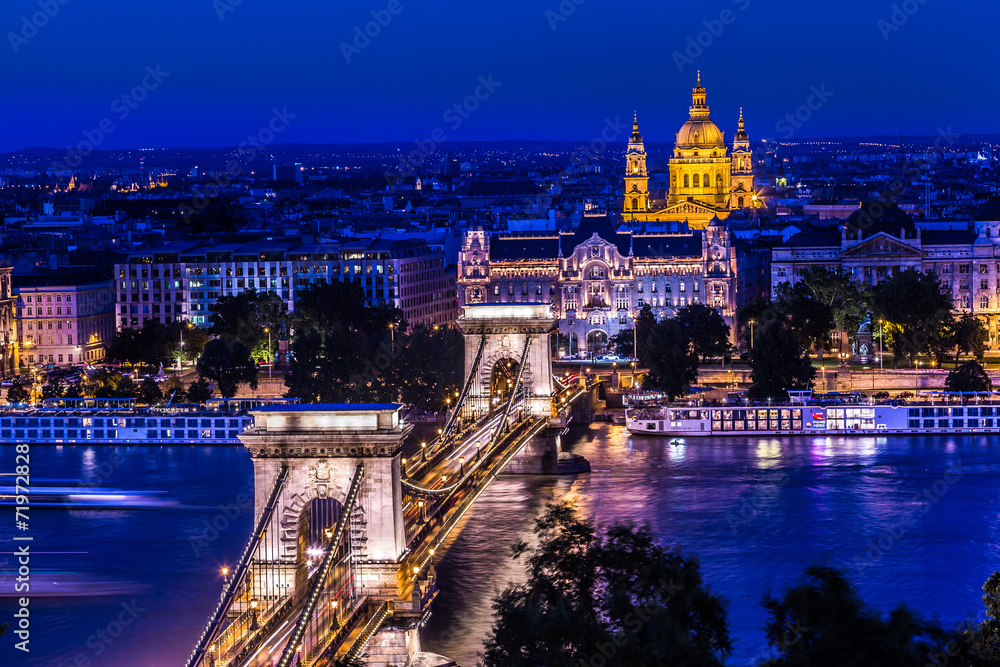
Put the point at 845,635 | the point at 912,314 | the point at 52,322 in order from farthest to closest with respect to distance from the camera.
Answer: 1. the point at 52,322
2. the point at 912,314
3. the point at 845,635

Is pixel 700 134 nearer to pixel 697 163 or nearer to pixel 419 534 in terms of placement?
pixel 697 163

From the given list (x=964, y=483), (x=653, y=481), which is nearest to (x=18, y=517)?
(x=653, y=481)

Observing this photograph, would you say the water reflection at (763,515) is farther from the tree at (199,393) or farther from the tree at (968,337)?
the tree at (199,393)

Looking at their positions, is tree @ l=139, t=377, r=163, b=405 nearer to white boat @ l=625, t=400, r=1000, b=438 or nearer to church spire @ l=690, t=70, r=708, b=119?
white boat @ l=625, t=400, r=1000, b=438

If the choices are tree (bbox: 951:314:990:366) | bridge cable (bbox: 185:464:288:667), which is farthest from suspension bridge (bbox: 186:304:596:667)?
tree (bbox: 951:314:990:366)

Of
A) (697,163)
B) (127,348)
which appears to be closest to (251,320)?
(127,348)

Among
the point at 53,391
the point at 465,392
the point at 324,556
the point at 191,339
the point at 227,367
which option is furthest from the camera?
the point at 191,339

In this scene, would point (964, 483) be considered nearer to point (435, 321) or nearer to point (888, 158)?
point (435, 321)
